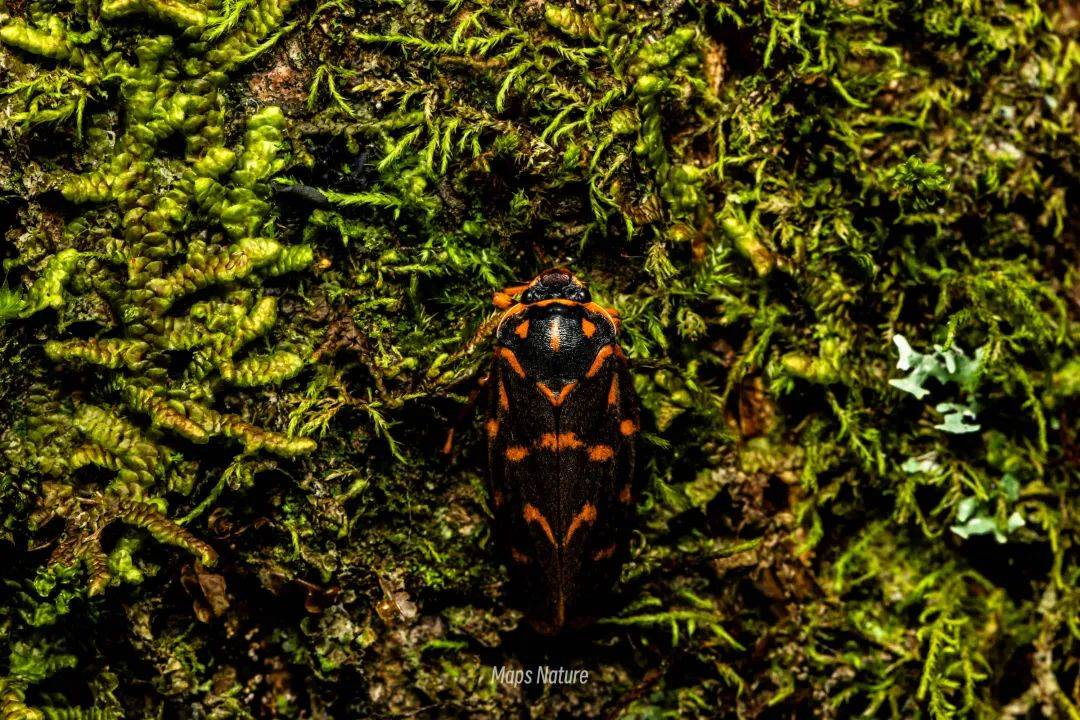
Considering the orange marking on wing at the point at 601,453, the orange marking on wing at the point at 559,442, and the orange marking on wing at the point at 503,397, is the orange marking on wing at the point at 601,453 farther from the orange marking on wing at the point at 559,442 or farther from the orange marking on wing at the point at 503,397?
the orange marking on wing at the point at 503,397

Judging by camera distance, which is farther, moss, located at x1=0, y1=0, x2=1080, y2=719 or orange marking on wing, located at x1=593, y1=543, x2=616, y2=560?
orange marking on wing, located at x1=593, y1=543, x2=616, y2=560

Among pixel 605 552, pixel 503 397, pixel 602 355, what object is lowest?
pixel 605 552

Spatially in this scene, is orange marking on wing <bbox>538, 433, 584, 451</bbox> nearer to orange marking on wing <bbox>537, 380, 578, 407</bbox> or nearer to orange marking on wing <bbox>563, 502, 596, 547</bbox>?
orange marking on wing <bbox>537, 380, 578, 407</bbox>

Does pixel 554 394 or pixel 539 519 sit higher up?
pixel 554 394

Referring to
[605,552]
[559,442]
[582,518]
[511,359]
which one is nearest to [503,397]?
[511,359]

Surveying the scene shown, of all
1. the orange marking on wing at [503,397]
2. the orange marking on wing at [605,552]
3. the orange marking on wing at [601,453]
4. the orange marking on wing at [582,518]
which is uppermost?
the orange marking on wing at [503,397]

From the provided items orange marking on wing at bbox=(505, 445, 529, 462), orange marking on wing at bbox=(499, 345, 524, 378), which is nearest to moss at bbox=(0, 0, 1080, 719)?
orange marking on wing at bbox=(499, 345, 524, 378)

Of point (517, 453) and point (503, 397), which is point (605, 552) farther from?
point (503, 397)

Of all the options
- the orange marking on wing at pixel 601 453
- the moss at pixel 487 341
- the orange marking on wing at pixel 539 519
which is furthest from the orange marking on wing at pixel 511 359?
the orange marking on wing at pixel 539 519

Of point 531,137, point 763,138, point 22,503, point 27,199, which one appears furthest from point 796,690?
point 27,199
